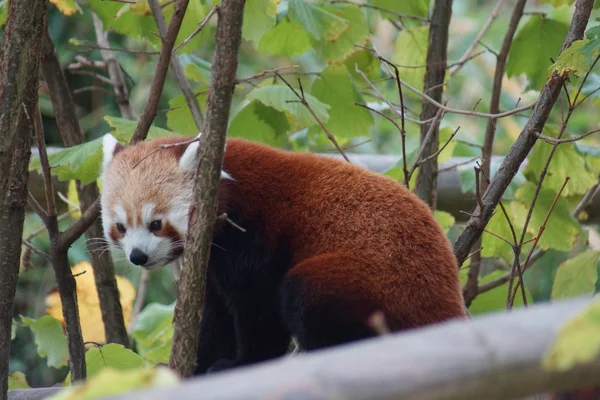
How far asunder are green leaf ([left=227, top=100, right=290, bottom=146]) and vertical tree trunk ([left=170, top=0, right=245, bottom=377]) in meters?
1.34

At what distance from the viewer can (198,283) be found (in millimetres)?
1425

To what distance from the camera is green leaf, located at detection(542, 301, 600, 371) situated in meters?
0.70

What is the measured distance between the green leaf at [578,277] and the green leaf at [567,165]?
1.03 feet

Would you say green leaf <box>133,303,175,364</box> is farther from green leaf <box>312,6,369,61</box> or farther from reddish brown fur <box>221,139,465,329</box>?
green leaf <box>312,6,369,61</box>

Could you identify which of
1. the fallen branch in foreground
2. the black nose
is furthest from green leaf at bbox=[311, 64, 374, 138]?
the fallen branch in foreground

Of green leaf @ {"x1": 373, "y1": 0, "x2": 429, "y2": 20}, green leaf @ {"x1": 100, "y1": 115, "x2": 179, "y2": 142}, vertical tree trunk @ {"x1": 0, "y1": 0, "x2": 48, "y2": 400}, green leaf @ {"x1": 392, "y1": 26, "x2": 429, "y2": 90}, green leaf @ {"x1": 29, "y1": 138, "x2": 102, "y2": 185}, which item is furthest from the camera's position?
green leaf @ {"x1": 392, "y1": 26, "x2": 429, "y2": 90}

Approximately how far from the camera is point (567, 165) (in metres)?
2.80

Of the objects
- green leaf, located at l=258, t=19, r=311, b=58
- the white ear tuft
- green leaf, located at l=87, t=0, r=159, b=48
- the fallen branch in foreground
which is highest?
green leaf, located at l=87, t=0, r=159, b=48

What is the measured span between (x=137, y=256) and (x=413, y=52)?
1.51m

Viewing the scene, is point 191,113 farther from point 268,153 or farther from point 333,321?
point 333,321

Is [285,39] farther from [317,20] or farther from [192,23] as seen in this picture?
[192,23]

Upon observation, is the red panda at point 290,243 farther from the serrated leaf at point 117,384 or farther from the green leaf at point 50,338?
the serrated leaf at point 117,384

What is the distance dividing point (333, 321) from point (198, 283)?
0.48 metres

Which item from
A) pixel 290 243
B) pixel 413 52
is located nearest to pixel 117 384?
pixel 290 243
